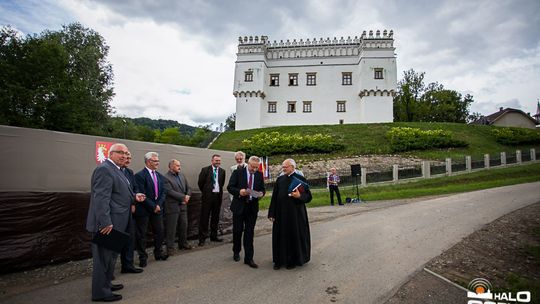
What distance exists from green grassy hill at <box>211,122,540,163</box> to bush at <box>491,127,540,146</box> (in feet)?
2.22

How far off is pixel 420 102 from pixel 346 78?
2080cm

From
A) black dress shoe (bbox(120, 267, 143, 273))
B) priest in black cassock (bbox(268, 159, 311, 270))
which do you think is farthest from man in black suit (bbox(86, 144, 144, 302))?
priest in black cassock (bbox(268, 159, 311, 270))

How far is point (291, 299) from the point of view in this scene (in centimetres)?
425

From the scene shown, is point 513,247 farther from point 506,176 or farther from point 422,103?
point 422,103

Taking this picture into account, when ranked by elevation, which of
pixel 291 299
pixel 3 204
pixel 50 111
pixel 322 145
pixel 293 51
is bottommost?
pixel 291 299

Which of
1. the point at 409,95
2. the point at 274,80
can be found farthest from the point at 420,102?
the point at 274,80

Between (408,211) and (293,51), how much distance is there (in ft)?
Result: 136

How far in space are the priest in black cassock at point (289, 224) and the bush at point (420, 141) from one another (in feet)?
92.3

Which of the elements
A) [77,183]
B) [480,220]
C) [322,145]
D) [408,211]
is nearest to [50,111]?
[322,145]

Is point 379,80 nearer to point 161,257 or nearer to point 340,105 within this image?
point 340,105

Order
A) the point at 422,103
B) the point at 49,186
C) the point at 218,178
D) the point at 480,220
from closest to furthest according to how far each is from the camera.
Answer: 1. the point at 49,186
2. the point at 218,178
3. the point at 480,220
4. the point at 422,103

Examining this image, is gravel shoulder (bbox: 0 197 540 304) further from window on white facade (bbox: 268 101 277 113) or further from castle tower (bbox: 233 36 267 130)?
window on white facade (bbox: 268 101 277 113)

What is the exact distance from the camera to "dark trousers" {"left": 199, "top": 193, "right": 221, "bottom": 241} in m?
7.56

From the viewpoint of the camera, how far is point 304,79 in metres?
48.1
